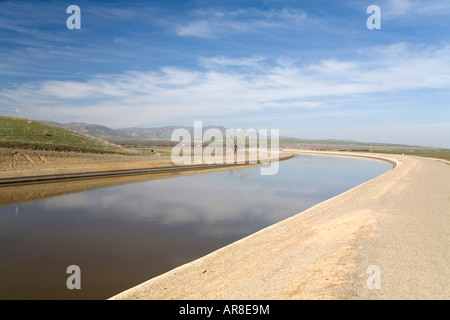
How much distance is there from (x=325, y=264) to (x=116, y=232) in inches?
395

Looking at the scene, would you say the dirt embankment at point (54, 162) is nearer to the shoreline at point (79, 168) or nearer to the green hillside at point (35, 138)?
the shoreline at point (79, 168)

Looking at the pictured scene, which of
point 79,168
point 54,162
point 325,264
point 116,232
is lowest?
point 116,232

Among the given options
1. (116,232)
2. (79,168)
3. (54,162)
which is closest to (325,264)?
(116,232)

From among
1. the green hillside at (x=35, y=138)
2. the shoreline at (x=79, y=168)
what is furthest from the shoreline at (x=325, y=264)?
the green hillside at (x=35, y=138)

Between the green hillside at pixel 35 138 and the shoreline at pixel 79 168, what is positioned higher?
the green hillside at pixel 35 138

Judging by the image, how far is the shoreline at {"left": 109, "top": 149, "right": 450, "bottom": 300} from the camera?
766 centimetres

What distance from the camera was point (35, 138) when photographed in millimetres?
48625

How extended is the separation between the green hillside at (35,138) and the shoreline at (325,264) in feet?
132

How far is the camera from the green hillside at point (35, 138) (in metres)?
42.3

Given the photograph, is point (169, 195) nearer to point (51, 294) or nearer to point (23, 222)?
point (23, 222)

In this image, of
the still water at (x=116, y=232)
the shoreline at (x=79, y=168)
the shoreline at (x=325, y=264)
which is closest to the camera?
the shoreline at (x=325, y=264)

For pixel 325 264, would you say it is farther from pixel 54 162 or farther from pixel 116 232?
pixel 54 162

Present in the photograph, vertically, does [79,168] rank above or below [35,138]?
below

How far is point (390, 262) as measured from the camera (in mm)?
9086
